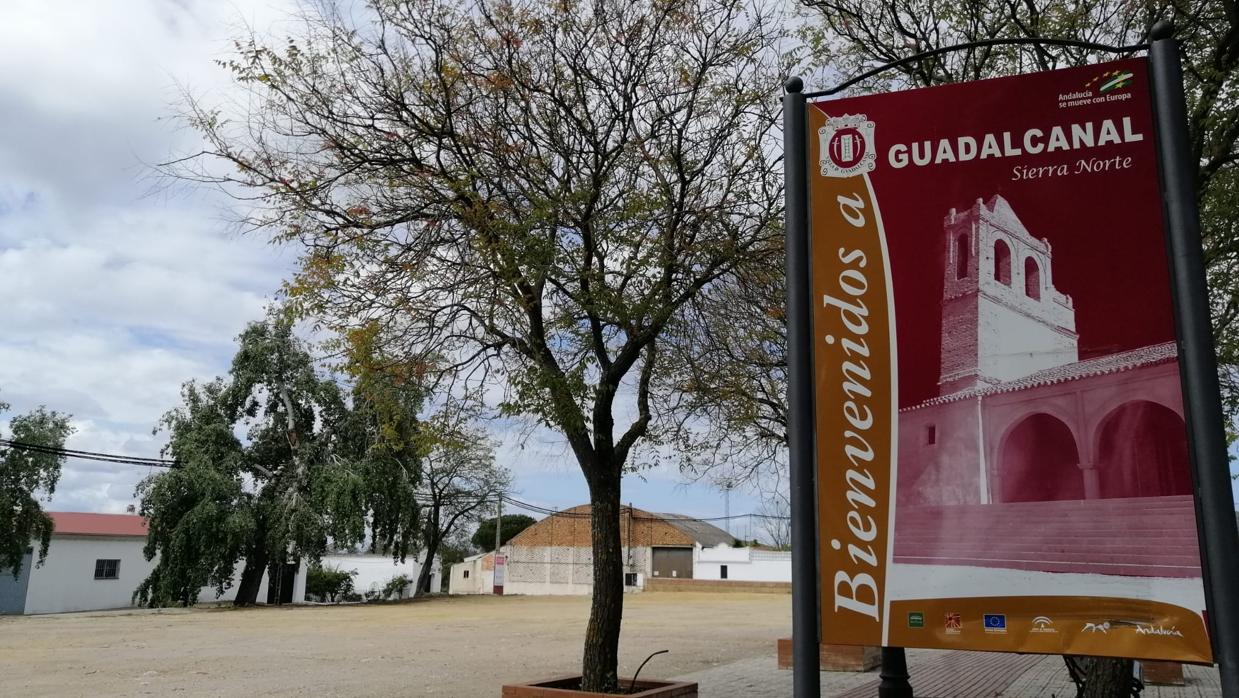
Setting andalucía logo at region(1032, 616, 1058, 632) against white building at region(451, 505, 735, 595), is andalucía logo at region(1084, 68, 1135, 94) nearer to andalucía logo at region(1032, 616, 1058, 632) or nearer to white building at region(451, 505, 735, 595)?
andalucía logo at region(1032, 616, 1058, 632)

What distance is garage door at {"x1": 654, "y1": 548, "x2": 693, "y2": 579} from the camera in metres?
68.9

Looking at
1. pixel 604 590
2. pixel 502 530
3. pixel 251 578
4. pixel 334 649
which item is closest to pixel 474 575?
pixel 502 530

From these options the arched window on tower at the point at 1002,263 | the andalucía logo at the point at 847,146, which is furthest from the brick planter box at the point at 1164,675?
the andalucía logo at the point at 847,146

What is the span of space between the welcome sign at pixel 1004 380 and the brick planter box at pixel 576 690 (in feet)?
19.2

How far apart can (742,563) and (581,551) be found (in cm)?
1184

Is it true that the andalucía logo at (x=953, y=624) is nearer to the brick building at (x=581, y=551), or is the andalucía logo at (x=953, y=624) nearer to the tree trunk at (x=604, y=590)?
the tree trunk at (x=604, y=590)

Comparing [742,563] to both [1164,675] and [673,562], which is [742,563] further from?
[1164,675]

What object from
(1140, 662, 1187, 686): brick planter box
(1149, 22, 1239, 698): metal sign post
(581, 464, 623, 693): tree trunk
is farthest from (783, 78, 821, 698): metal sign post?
(1140, 662, 1187, 686): brick planter box

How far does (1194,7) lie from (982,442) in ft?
29.3

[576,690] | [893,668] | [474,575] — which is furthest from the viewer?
[474,575]

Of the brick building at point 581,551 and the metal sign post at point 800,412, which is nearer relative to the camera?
the metal sign post at point 800,412

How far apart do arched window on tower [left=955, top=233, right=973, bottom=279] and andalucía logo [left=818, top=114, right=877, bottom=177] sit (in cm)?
50

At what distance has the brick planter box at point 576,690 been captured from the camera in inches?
360

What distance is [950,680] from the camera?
14.7 meters
